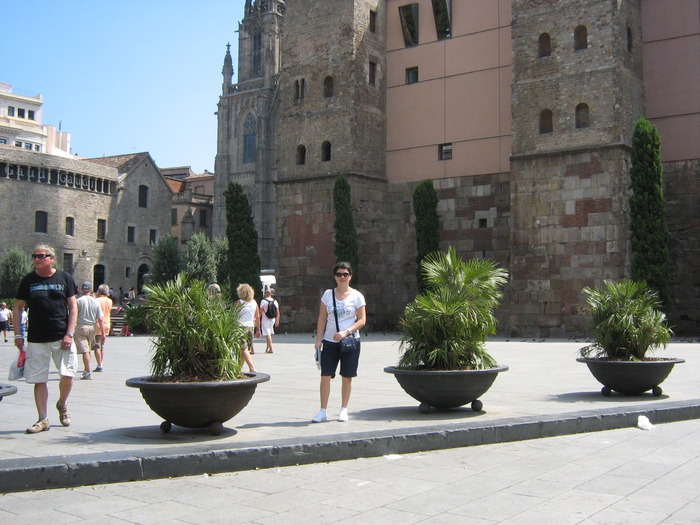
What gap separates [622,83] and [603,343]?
1618 centimetres

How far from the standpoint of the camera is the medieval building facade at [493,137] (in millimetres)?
24594

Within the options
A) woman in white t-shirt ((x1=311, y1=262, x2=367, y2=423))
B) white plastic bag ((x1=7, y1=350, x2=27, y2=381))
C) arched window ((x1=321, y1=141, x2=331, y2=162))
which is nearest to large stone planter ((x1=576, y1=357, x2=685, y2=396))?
woman in white t-shirt ((x1=311, y1=262, x2=367, y2=423))

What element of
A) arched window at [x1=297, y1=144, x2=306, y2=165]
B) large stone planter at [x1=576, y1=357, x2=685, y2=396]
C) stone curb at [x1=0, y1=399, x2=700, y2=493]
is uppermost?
arched window at [x1=297, y1=144, x2=306, y2=165]

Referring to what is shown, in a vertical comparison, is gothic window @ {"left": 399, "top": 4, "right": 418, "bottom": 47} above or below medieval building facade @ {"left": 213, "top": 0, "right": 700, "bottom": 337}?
above

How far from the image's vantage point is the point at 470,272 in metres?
9.17

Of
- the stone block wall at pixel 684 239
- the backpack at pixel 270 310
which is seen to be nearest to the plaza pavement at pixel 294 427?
the backpack at pixel 270 310

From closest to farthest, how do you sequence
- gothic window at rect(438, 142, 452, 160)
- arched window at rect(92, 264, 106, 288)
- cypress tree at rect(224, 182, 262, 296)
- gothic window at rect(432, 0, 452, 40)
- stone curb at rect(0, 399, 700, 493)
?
1. stone curb at rect(0, 399, 700, 493)
2. gothic window at rect(438, 142, 452, 160)
3. gothic window at rect(432, 0, 452, 40)
4. cypress tree at rect(224, 182, 262, 296)
5. arched window at rect(92, 264, 106, 288)

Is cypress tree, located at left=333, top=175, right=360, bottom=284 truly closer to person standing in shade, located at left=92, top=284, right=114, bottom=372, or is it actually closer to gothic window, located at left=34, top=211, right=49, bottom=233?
person standing in shade, located at left=92, top=284, right=114, bottom=372

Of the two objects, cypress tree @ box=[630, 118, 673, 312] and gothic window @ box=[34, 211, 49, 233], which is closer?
cypress tree @ box=[630, 118, 673, 312]

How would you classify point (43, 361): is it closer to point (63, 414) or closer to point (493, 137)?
point (63, 414)

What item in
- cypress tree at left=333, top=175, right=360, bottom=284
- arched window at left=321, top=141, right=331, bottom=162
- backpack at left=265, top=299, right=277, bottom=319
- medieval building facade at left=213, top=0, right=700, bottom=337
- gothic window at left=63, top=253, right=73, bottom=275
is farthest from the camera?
gothic window at left=63, top=253, right=73, bottom=275

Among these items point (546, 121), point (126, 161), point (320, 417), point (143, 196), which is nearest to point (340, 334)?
point (320, 417)

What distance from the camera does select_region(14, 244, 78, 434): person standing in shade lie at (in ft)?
25.9

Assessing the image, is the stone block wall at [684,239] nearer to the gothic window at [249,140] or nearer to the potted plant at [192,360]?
the potted plant at [192,360]
